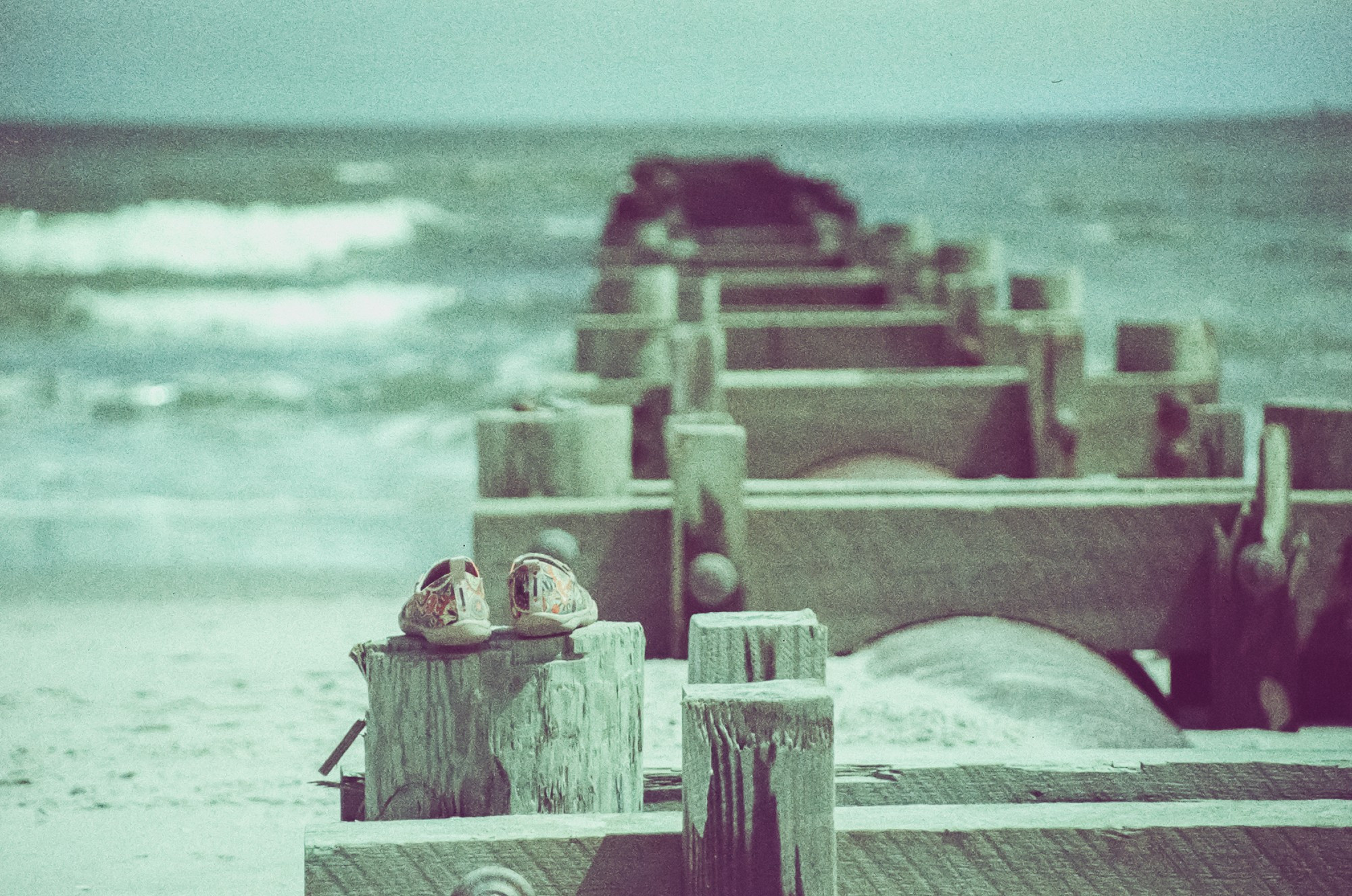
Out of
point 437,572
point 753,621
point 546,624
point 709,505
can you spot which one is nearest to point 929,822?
point 753,621

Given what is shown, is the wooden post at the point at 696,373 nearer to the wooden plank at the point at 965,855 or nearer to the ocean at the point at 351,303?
the ocean at the point at 351,303

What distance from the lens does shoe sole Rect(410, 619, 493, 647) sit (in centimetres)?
229

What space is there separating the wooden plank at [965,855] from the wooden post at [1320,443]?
2.19m

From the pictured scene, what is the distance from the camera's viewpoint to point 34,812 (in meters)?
4.57

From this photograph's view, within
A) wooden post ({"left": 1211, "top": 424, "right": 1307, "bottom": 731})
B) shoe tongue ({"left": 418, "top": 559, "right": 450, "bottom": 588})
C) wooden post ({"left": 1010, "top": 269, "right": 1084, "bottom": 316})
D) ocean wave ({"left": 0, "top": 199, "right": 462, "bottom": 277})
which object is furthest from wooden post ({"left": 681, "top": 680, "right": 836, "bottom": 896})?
ocean wave ({"left": 0, "top": 199, "right": 462, "bottom": 277})

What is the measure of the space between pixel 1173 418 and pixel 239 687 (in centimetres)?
413

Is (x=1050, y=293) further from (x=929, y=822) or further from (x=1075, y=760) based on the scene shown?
(x=929, y=822)

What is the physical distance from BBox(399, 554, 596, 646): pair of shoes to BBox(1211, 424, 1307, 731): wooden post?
2374 mm

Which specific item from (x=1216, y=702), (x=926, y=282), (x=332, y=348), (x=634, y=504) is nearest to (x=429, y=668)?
(x=634, y=504)

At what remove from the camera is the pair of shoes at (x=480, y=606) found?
2289mm

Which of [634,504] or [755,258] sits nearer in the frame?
[634,504]

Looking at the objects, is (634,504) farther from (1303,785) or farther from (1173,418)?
(1173,418)

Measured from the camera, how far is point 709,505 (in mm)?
3863

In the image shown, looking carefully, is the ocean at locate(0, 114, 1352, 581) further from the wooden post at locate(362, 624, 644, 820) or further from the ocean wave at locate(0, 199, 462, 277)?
the wooden post at locate(362, 624, 644, 820)
